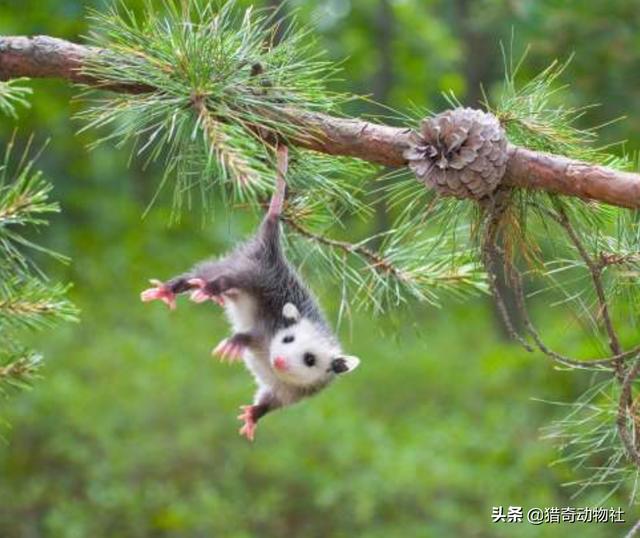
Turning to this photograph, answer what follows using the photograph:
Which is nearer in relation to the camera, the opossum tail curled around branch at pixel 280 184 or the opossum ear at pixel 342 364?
the opossum tail curled around branch at pixel 280 184

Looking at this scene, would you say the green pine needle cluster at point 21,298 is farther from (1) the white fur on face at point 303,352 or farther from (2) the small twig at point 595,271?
(2) the small twig at point 595,271

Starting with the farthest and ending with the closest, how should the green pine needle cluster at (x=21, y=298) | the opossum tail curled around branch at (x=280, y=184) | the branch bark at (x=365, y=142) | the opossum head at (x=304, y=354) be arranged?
the opossum head at (x=304, y=354) < the green pine needle cluster at (x=21, y=298) < the opossum tail curled around branch at (x=280, y=184) < the branch bark at (x=365, y=142)

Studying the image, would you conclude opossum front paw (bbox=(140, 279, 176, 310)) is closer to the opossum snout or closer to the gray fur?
the gray fur

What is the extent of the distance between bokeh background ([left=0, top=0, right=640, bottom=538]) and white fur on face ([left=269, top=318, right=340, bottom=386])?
2.58m

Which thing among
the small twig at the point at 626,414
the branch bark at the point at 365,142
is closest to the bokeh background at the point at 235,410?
the small twig at the point at 626,414

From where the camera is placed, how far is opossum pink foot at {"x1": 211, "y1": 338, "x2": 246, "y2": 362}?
254 cm

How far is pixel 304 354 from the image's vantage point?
8.70 feet

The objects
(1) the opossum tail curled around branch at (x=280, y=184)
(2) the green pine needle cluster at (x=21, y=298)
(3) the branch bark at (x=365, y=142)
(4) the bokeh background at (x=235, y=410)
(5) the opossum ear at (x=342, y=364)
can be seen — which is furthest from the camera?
(4) the bokeh background at (x=235, y=410)

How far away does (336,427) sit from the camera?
673cm

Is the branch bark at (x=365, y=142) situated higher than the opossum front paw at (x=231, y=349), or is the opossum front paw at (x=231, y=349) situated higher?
the branch bark at (x=365, y=142)

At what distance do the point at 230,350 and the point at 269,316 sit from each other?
115mm

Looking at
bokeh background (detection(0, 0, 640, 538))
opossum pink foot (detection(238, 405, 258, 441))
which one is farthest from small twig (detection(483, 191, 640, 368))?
bokeh background (detection(0, 0, 640, 538))

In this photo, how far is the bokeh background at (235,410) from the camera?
20.5 ft

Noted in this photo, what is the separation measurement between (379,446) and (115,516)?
146 cm
